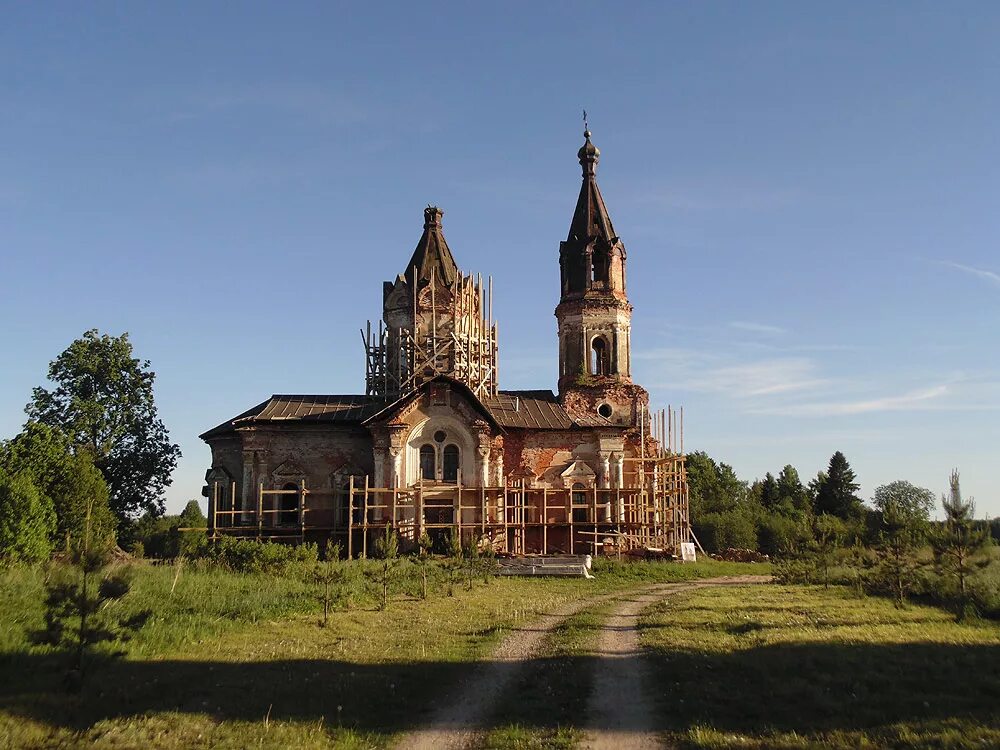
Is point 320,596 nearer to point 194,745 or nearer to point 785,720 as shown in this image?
point 194,745

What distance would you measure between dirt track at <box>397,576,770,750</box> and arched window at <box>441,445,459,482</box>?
16.3 m

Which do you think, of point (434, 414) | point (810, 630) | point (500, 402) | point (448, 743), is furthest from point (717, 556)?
point (448, 743)

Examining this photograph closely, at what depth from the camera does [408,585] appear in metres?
21.9

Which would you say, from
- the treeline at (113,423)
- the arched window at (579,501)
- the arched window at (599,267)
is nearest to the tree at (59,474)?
the treeline at (113,423)

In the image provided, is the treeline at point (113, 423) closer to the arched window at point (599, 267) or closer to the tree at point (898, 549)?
the arched window at point (599, 267)

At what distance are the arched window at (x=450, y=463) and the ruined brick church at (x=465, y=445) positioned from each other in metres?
0.05

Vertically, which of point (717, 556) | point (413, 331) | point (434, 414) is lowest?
point (717, 556)

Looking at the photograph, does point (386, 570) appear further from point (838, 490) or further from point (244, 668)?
point (838, 490)

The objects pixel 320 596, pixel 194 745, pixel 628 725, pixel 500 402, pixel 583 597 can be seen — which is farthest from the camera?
pixel 500 402

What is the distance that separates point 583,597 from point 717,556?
1885 cm

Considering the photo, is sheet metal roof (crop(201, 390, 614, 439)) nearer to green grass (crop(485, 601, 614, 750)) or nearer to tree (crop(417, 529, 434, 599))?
tree (crop(417, 529, 434, 599))

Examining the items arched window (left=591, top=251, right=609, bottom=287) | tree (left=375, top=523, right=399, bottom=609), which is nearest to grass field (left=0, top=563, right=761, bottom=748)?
tree (left=375, top=523, right=399, bottom=609)

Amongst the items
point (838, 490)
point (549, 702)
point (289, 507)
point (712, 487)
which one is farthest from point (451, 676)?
point (712, 487)

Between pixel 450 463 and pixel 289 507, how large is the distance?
673cm
